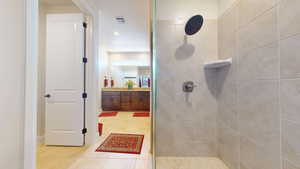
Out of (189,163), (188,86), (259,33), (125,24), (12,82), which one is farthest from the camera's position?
(125,24)

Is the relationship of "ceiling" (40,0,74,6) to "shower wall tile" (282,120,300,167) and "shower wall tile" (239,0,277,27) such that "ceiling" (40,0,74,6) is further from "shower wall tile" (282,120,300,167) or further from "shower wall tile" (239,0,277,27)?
"shower wall tile" (282,120,300,167)

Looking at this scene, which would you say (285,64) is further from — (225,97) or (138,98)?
(138,98)

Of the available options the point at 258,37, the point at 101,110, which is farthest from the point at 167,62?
the point at 101,110

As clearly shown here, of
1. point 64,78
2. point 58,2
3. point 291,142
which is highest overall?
point 58,2

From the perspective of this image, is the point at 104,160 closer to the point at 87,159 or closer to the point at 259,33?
the point at 87,159

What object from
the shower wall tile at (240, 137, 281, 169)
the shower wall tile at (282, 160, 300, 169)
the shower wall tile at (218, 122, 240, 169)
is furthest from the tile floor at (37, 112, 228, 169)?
the shower wall tile at (282, 160, 300, 169)

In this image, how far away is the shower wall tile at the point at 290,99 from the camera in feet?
→ 2.81

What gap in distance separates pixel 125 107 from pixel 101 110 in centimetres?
88

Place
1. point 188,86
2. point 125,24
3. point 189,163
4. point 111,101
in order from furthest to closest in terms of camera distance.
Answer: point 111,101 < point 125,24 < point 188,86 < point 189,163

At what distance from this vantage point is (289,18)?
2.95 ft

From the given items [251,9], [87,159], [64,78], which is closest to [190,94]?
[251,9]

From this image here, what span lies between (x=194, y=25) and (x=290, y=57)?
3.42 ft

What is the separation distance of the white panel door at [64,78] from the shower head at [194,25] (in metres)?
1.70

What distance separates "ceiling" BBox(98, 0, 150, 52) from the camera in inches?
102
